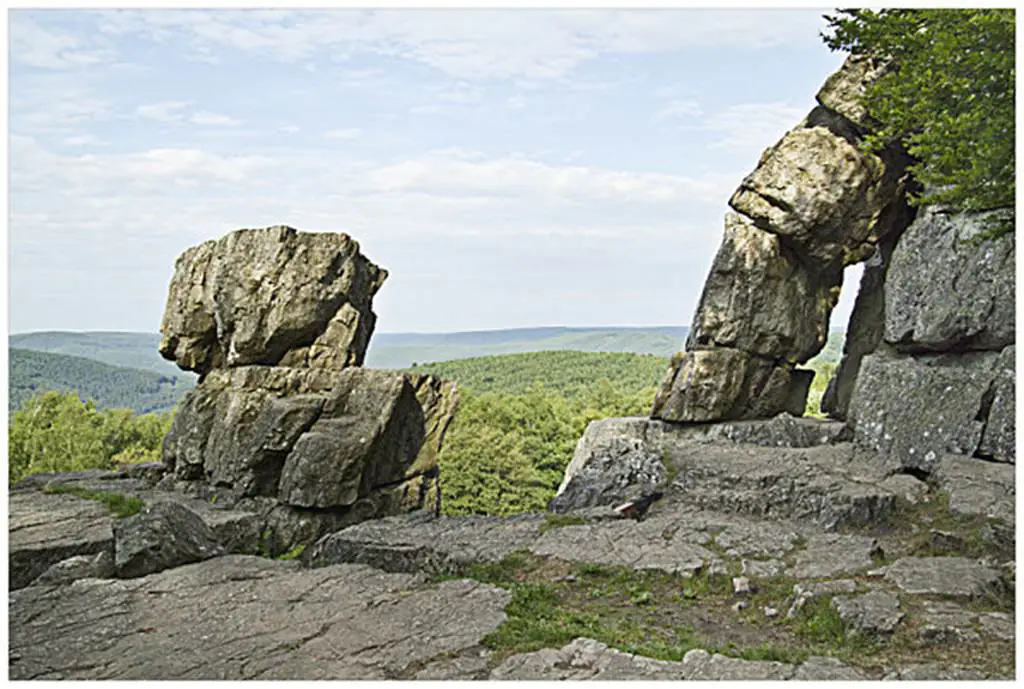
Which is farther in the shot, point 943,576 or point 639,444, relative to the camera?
point 639,444

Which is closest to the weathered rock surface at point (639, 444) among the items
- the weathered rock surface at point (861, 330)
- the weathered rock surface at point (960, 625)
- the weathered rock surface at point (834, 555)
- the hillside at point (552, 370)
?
the weathered rock surface at point (861, 330)

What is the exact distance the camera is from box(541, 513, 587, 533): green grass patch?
11711 millimetres

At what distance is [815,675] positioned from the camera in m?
6.51

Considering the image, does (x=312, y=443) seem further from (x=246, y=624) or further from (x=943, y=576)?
(x=943, y=576)

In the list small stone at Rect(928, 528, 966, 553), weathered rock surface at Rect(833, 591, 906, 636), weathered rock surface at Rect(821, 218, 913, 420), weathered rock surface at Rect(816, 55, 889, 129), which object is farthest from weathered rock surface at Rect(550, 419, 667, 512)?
weathered rock surface at Rect(816, 55, 889, 129)

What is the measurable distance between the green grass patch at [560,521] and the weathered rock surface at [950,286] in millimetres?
6604

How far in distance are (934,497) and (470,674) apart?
7.78 meters

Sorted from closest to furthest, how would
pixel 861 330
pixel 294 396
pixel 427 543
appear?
pixel 427 543 < pixel 294 396 < pixel 861 330

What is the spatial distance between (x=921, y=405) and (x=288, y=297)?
34.1ft

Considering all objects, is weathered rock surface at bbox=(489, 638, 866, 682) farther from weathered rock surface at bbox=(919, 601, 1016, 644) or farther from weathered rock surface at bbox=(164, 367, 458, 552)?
weathered rock surface at bbox=(164, 367, 458, 552)

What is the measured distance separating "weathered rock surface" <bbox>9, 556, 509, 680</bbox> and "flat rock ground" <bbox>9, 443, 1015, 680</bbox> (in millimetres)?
25

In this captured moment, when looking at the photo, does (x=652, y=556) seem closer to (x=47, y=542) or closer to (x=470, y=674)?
(x=470, y=674)

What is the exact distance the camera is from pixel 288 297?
630 inches

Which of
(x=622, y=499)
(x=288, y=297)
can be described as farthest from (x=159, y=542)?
(x=288, y=297)
